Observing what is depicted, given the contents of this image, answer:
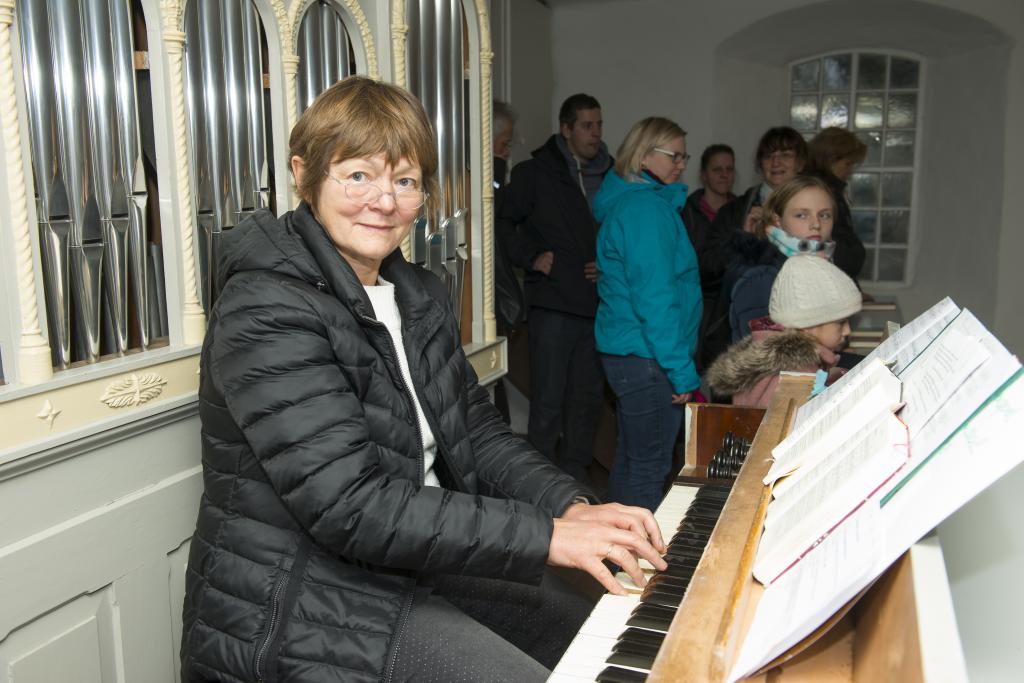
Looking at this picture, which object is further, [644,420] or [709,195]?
[709,195]

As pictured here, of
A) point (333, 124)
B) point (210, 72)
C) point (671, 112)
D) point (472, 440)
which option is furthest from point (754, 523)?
point (671, 112)

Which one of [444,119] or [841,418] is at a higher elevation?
[444,119]

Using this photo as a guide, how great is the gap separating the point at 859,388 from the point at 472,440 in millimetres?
740

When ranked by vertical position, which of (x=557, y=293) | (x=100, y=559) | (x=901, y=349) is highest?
(x=901, y=349)

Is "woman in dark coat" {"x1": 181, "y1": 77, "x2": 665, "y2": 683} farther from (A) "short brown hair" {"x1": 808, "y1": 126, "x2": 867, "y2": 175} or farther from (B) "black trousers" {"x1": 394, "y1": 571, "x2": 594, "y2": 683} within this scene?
(A) "short brown hair" {"x1": 808, "y1": 126, "x2": 867, "y2": 175}

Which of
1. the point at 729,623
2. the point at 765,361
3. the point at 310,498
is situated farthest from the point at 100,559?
the point at 765,361

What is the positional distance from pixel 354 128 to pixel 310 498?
613 mm

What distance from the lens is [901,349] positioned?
5.80ft

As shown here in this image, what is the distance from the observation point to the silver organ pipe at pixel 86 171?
1.78 m

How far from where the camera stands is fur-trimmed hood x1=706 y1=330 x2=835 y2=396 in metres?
2.61

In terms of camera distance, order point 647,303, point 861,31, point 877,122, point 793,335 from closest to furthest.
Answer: point 793,335 < point 647,303 < point 861,31 < point 877,122

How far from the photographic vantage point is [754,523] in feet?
4.88

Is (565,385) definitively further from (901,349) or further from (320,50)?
(901,349)

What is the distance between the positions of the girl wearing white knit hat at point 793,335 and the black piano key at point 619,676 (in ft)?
4.86
